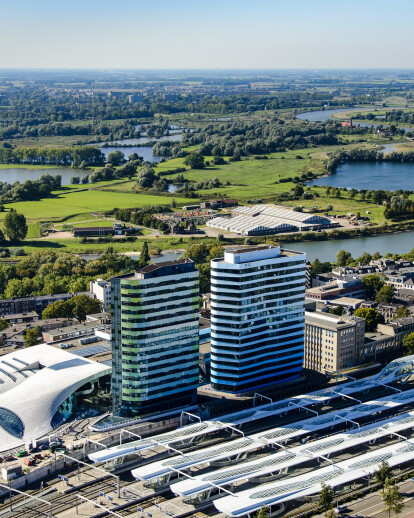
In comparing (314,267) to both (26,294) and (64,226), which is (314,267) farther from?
(64,226)

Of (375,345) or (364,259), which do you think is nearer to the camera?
(375,345)

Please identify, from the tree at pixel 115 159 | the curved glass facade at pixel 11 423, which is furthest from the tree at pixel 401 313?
the tree at pixel 115 159

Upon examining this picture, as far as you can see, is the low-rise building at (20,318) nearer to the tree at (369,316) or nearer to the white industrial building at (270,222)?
the tree at (369,316)

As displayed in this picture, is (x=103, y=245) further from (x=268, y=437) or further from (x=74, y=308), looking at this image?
(x=268, y=437)

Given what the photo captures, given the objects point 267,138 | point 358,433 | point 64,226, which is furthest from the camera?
point 267,138

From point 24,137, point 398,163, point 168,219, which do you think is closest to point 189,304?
point 168,219

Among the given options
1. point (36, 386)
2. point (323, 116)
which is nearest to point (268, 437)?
point (36, 386)

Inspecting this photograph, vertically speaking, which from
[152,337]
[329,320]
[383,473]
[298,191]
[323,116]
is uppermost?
[323,116]
